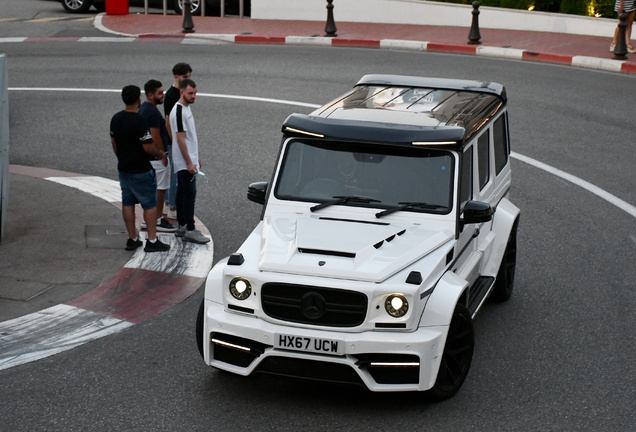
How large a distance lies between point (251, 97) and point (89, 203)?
20.1 ft

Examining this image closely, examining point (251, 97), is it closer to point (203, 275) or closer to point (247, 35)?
point (247, 35)

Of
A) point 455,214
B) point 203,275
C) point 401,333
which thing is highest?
point 455,214

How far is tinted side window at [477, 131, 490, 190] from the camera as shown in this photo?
328 inches

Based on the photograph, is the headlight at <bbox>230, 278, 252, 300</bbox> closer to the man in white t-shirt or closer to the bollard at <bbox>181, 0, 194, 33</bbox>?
the man in white t-shirt

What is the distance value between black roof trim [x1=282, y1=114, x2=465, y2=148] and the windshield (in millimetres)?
120

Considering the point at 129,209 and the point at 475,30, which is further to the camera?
the point at 475,30

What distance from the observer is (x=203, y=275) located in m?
9.65

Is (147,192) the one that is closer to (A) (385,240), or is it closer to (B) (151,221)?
(B) (151,221)

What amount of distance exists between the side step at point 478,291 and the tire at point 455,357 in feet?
2.14

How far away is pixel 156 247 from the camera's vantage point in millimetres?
10211

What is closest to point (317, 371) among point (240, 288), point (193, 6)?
point (240, 288)

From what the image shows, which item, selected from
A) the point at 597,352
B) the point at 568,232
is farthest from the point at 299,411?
the point at 568,232

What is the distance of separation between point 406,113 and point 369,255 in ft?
5.82

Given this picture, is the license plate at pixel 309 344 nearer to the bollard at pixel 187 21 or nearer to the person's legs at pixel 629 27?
the person's legs at pixel 629 27
